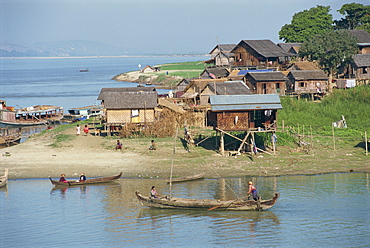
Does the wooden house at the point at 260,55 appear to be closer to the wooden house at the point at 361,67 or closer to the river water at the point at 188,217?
the wooden house at the point at 361,67

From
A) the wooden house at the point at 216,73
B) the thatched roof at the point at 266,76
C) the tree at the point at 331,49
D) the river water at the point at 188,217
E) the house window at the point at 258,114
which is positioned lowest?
the river water at the point at 188,217

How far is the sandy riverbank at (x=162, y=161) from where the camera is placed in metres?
37.2

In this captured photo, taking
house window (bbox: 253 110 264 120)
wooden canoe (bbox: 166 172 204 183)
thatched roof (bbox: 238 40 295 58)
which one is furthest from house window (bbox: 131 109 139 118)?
thatched roof (bbox: 238 40 295 58)

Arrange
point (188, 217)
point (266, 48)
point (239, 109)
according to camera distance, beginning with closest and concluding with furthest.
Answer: point (188, 217) < point (239, 109) < point (266, 48)

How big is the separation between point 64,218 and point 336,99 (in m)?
37.5

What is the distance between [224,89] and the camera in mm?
53594

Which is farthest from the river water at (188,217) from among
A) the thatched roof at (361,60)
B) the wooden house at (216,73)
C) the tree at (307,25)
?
the tree at (307,25)

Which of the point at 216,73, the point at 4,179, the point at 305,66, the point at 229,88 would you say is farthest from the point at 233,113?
the point at 216,73

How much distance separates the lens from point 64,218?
28.9 m

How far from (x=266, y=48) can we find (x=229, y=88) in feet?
78.6

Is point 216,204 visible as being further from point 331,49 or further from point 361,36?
point 361,36

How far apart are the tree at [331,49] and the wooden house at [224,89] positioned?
15.8 metres

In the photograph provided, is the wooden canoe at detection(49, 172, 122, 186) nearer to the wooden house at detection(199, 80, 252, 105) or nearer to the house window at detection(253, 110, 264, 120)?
the house window at detection(253, 110, 264, 120)

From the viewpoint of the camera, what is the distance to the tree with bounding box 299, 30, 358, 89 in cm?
6550
